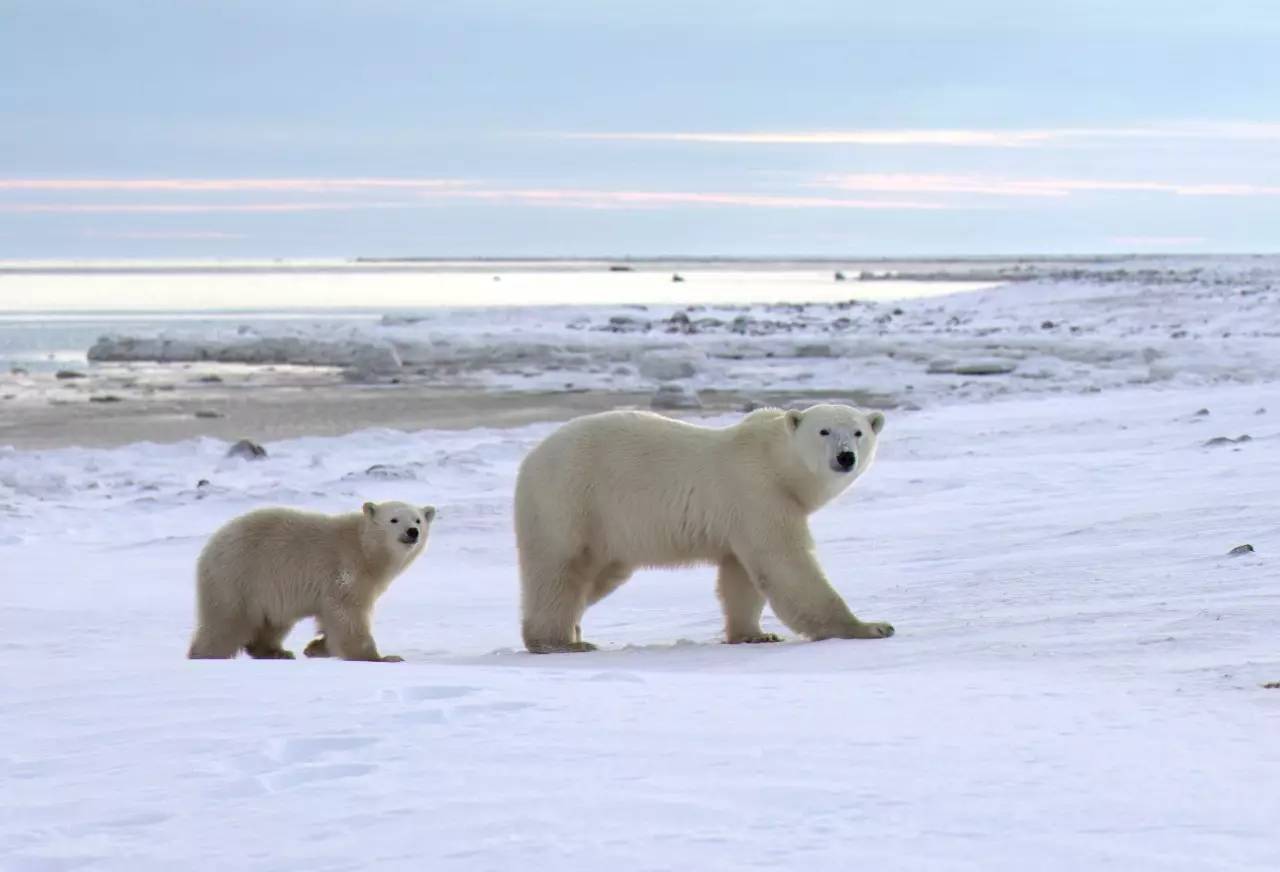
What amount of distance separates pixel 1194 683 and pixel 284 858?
253 centimetres

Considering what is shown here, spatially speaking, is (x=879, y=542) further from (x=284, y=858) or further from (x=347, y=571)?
(x=284, y=858)

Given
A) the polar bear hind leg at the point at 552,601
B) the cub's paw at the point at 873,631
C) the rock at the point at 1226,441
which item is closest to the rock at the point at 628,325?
the rock at the point at 1226,441

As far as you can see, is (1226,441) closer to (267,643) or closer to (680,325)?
(267,643)

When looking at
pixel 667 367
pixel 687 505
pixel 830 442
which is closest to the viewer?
pixel 830 442

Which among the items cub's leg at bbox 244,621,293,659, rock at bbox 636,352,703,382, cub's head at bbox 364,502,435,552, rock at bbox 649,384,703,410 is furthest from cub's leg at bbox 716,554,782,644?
rock at bbox 636,352,703,382

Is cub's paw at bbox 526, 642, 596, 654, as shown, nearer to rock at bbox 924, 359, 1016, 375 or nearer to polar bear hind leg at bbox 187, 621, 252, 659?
polar bear hind leg at bbox 187, 621, 252, 659

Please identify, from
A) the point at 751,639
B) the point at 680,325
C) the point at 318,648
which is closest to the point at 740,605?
the point at 751,639

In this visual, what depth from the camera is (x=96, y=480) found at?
11414 mm

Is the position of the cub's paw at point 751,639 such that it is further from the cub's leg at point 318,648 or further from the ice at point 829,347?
the ice at point 829,347

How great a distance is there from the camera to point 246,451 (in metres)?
12.6

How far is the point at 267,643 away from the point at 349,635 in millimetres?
419

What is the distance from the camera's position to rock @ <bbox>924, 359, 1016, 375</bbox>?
68.0 ft

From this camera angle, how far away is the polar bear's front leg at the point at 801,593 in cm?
584

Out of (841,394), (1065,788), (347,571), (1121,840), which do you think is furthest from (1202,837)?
(841,394)
